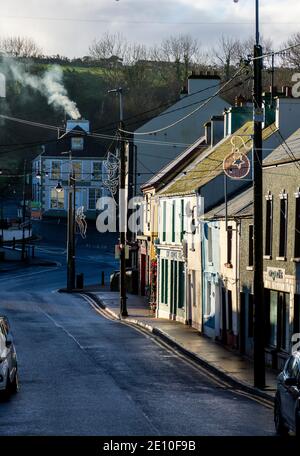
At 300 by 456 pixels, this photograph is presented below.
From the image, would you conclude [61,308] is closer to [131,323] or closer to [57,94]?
[131,323]

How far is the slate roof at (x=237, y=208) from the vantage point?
124ft

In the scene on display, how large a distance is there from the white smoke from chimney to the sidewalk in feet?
279

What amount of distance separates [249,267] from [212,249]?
6614mm

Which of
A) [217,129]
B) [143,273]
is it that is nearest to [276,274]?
[217,129]

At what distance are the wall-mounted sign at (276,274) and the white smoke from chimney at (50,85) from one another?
103827 millimetres

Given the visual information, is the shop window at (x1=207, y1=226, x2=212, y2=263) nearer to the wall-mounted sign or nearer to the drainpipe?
the drainpipe

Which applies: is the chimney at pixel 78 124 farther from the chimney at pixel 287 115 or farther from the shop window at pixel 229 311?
the shop window at pixel 229 311

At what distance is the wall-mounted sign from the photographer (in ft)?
108

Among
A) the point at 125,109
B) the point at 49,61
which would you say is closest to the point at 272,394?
the point at 125,109

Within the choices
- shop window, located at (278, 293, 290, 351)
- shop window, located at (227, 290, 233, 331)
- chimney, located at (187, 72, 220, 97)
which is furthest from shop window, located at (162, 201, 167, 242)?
shop window, located at (278, 293, 290, 351)

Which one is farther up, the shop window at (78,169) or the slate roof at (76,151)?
the slate roof at (76,151)

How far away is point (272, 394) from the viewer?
26.9m

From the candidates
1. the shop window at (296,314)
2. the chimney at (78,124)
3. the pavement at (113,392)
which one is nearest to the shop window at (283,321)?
the shop window at (296,314)

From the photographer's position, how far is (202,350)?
37.3 m
